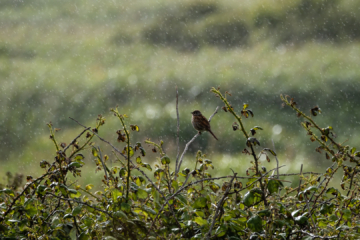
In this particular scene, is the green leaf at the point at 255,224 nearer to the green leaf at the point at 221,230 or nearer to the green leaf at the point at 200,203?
the green leaf at the point at 221,230

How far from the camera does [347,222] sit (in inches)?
73.9

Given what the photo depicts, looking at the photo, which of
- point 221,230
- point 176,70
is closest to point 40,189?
point 221,230

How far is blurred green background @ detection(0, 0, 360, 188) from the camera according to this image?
873 centimetres

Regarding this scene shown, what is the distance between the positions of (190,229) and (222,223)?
223 mm

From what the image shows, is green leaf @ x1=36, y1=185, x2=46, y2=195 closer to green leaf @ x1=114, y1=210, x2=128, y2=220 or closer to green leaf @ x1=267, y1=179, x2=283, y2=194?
green leaf @ x1=114, y1=210, x2=128, y2=220

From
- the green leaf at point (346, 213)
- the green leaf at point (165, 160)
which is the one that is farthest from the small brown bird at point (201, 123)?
the green leaf at point (346, 213)

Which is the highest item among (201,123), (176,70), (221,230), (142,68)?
(142,68)

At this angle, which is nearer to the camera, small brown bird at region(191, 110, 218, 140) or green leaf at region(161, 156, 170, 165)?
green leaf at region(161, 156, 170, 165)

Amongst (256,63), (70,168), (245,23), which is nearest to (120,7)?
(245,23)

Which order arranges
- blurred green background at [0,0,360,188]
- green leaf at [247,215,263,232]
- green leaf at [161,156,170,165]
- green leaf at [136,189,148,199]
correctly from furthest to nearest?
blurred green background at [0,0,360,188], green leaf at [161,156,170,165], green leaf at [136,189,148,199], green leaf at [247,215,263,232]

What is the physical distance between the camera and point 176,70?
1162 cm

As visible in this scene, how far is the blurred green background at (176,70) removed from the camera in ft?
28.7

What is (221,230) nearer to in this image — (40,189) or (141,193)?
(141,193)

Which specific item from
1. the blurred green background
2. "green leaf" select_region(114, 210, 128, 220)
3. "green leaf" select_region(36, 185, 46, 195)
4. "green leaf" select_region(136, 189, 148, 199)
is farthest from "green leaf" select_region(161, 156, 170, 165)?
the blurred green background
